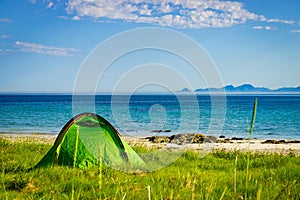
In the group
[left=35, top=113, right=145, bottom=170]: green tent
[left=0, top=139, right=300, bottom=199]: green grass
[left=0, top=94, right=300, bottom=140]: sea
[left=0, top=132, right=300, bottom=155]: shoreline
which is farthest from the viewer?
[left=0, top=94, right=300, bottom=140]: sea

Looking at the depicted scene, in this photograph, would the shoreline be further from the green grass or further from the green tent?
the green grass

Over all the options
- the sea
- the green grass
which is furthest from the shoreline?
the green grass

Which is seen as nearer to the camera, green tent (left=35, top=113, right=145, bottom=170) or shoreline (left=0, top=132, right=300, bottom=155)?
green tent (left=35, top=113, right=145, bottom=170)

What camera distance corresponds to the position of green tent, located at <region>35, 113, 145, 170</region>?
6.96 m

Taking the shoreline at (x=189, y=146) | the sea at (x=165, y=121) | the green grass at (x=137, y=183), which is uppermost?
the green grass at (x=137, y=183)

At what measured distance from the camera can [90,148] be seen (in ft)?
23.3

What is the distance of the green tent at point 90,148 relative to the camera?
6.96 m

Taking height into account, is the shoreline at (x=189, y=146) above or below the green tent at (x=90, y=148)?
below

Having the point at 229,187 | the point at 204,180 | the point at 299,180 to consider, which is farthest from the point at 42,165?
the point at 299,180

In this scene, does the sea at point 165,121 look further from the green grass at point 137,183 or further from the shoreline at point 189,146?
the shoreline at point 189,146

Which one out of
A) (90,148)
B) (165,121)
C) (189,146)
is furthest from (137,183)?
(165,121)

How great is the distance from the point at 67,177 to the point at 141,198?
68.5 inches

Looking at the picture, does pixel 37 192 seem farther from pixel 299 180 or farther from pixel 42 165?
pixel 299 180

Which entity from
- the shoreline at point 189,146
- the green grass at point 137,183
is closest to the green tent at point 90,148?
the green grass at point 137,183
